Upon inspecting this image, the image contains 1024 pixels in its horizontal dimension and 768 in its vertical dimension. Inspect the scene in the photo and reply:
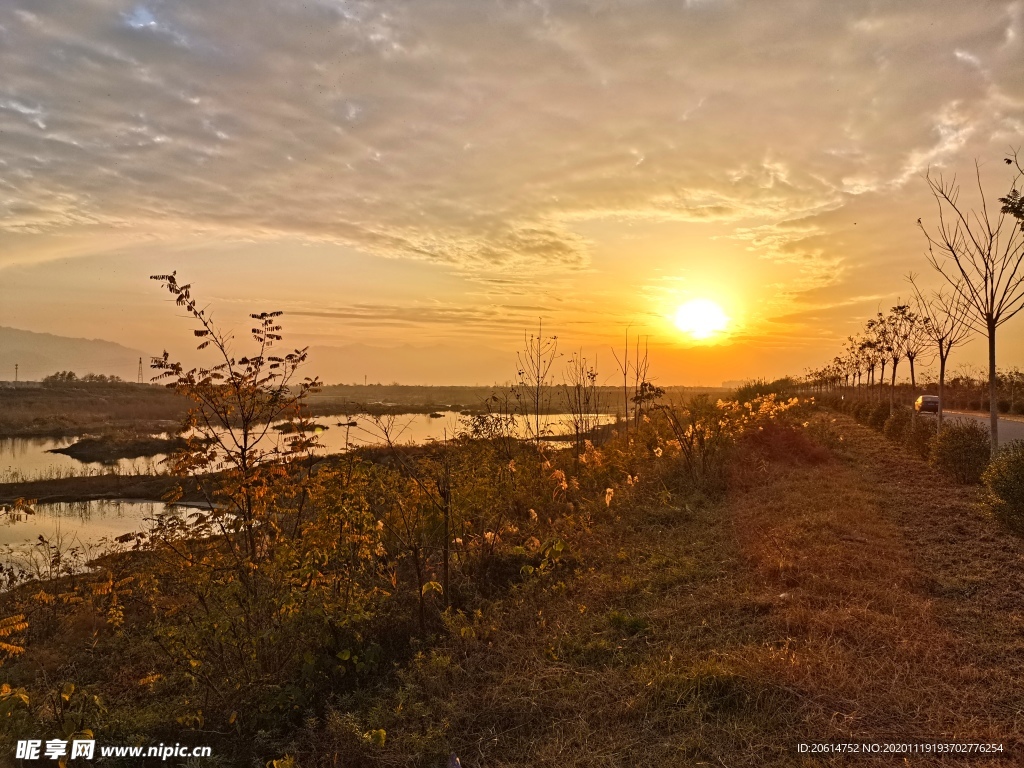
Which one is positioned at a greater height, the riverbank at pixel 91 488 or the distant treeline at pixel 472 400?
the distant treeline at pixel 472 400

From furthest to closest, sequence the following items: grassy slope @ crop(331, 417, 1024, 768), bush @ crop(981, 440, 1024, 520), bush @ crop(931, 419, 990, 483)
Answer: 1. bush @ crop(931, 419, 990, 483)
2. bush @ crop(981, 440, 1024, 520)
3. grassy slope @ crop(331, 417, 1024, 768)

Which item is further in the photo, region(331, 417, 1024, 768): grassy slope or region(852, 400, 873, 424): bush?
region(852, 400, 873, 424): bush

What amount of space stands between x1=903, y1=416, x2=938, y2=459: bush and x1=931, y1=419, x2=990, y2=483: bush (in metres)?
1.85

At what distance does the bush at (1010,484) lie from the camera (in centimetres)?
692

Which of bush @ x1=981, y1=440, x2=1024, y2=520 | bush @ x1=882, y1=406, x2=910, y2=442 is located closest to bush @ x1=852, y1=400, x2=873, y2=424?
bush @ x1=882, y1=406, x2=910, y2=442

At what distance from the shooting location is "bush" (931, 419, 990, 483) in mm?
10297

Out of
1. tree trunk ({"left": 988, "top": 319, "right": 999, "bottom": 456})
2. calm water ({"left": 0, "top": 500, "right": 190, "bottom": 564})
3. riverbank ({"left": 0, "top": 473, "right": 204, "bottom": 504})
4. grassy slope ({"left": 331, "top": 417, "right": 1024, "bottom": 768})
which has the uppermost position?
tree trunk ({"left": 988, "top": 319, "right": 999, "bottom": 456})

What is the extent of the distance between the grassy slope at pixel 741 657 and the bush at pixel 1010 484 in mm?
389

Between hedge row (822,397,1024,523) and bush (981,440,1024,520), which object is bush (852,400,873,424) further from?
bush (981,440,1024,520)

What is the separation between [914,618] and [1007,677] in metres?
0.92

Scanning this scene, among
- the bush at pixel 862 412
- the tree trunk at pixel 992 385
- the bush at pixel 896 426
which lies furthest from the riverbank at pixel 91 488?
the bush at pixel 862 412

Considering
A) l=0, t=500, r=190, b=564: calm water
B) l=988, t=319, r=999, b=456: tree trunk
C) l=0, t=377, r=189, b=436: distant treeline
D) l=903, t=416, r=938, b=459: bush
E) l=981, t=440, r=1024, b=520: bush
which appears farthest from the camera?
l=0, t=377, r=189, b=436: distant treeline

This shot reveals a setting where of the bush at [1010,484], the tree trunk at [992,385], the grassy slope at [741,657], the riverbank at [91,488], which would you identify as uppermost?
the tree trunk at [992,385]

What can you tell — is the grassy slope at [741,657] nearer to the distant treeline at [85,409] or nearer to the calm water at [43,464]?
the calm water at [43,464]
